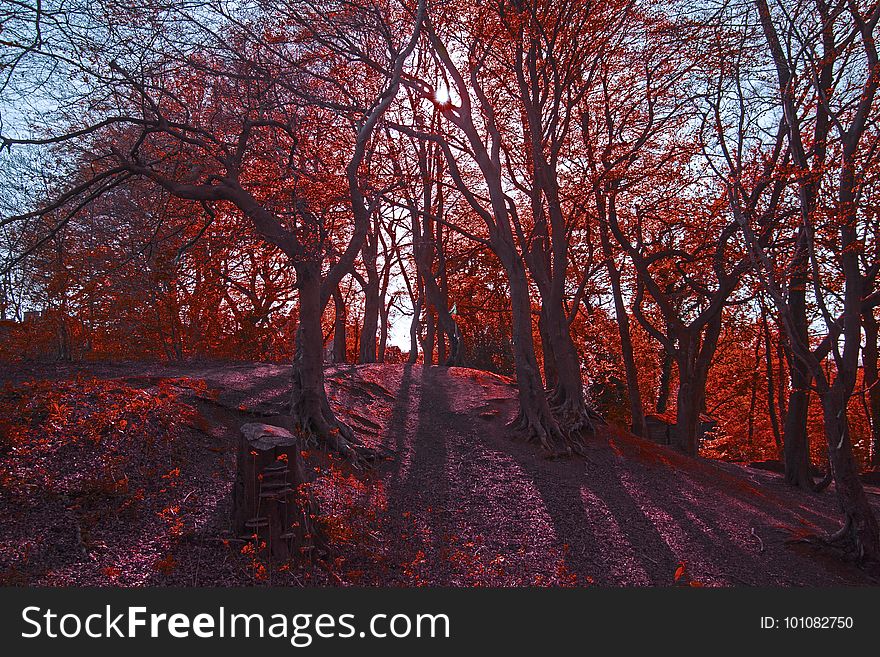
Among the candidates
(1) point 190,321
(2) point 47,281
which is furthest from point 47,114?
(1) point 190,321

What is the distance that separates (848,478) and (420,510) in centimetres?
563

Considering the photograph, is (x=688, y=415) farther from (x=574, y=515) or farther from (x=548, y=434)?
(x=574, y=515)

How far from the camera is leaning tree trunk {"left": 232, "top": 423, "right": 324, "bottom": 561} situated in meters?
4.98

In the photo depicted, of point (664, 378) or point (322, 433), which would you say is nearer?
point (322, 433)

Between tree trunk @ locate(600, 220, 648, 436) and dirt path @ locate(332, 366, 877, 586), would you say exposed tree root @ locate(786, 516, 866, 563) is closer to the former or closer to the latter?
dirt path @ locate(332, 366, 877, 586)

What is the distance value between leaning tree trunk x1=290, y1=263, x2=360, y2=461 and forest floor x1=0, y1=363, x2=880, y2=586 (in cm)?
36

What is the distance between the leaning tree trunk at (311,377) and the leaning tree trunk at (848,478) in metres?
6.51

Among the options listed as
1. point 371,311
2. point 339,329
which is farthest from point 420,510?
point 339,329

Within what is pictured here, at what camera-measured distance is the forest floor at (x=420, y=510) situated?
15.8 ft

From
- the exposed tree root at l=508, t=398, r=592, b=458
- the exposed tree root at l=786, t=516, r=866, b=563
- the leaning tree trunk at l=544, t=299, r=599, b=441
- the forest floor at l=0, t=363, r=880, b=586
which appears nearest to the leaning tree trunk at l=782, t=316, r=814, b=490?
the forest floor at l=0, t=363, r=880, b=586

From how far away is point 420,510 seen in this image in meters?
7.71

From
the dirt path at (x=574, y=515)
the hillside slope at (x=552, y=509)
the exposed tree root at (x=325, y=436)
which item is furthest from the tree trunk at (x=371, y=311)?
the exposed tree root at (x=325, y=436)

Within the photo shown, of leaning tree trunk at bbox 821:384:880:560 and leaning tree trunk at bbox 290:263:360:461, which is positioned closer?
leaning tree trunk at bbox 821:384:880:560

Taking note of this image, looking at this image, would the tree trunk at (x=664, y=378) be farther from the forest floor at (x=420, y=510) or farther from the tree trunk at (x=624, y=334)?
the forest floor at (x=420, y=510)
